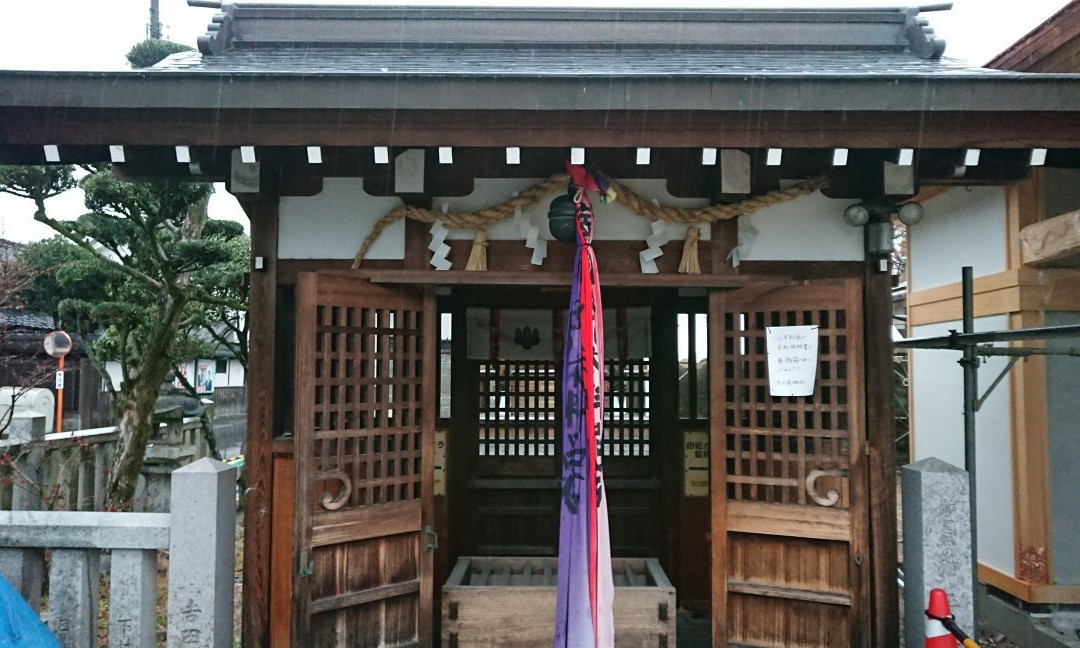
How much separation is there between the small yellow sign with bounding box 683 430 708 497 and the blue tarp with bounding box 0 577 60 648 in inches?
191

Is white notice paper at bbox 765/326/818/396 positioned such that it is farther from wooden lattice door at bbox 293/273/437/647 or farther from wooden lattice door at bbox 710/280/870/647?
wooden lattice door at bbox 293/273/437/647

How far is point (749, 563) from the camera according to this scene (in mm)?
4473

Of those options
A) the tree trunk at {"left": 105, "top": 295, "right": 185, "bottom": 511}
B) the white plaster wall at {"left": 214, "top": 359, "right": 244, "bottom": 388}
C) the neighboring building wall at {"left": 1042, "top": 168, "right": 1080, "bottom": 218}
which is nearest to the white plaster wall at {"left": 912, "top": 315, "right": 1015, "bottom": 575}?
the neighboring building wall at {"left": 1042, "top": 168, "right": 1080, "bottom": 218}

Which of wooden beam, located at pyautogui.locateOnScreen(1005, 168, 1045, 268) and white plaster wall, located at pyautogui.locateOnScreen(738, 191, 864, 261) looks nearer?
white plaster wall, located at pyautogui.locateOnScreen(738, 191, 864, 261)

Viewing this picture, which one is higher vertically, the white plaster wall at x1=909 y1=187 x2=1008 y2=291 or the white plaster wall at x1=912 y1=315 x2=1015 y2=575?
the white plaster wall at x1=909 y1=187 x2=1008 y2=291

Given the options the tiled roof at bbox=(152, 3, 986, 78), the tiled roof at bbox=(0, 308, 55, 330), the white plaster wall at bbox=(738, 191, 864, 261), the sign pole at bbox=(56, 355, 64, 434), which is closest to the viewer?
the white plaster wall at bbox=(738, 191, 864, 261)

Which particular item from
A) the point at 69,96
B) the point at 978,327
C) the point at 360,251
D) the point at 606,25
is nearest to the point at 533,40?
the point at 606,25

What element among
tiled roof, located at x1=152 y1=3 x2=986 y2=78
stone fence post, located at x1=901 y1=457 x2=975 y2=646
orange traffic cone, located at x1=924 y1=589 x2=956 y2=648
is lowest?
orange traffic cone, located at x1=924 y1=589 x2=956 y2=648

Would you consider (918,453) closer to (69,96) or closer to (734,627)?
(734,627)

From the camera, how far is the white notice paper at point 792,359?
436 centimetres

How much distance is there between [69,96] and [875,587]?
18.9ft

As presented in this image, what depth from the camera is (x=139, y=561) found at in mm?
3930

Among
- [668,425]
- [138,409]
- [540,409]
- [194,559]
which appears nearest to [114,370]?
[138,409]

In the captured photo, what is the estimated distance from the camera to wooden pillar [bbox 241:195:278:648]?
4367mm
